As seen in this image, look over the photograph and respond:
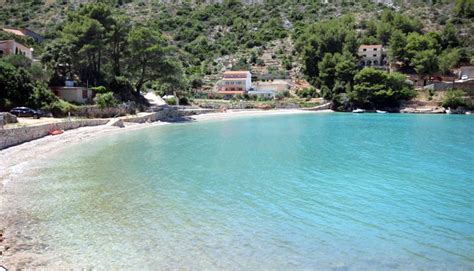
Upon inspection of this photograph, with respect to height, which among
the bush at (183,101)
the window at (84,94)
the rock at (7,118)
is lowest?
the rock at (7,118)

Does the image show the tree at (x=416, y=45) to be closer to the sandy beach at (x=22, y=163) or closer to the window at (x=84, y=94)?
the sandy beach at (x=22, y=163)

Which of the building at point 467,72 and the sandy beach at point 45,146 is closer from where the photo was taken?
the sandy beach at point 45,146

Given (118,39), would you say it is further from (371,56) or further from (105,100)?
(371,56)

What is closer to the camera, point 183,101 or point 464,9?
point 183,101

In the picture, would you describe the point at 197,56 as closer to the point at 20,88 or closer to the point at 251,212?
the point at 20,88

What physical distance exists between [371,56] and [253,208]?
91.8m

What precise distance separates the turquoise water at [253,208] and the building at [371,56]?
71.7m

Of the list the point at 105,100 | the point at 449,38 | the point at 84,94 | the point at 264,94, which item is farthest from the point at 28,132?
the point at 449,38

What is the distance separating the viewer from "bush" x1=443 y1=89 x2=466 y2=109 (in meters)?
79.3

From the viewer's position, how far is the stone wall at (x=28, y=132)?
28.6 meters

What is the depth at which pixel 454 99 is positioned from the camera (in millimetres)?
79188

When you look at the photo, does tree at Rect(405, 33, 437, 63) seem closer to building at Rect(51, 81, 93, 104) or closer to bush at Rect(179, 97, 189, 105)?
bush at Rect(179, 97, 189, 105)

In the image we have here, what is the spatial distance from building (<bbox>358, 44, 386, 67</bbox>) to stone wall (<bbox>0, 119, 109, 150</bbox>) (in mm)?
76255

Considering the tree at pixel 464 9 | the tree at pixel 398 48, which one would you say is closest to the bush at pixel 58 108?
the tree at pixel 398 48
